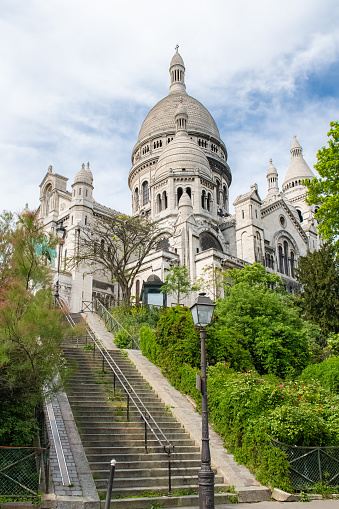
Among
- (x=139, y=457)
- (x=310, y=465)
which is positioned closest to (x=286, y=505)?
(x=310, y=465)

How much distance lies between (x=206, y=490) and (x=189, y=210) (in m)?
37.7

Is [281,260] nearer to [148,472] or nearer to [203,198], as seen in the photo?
[203,198]

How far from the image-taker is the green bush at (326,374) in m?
18.4

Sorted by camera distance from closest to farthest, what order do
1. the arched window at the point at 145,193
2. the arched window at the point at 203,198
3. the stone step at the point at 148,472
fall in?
the stone step at the point at 148,472 < the arched window at the point at 203,198 < the arched window at the point at 145,193

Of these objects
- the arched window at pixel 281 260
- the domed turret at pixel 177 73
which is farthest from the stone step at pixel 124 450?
the domed turret at pixel 177 73

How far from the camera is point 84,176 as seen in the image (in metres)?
46.2

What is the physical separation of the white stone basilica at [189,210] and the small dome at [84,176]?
0.10m

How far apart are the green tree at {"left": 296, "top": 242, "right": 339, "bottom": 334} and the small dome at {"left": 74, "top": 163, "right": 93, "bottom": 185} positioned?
24009 mm

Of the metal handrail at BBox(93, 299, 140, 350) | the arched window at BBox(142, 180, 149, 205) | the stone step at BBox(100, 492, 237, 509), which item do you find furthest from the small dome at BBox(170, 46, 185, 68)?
the stone step at BBox(100, 492, 237, 509)

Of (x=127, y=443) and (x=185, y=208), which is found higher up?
(x=185, y=208)

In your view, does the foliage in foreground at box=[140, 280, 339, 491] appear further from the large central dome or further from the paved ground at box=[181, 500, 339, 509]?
the large central dome

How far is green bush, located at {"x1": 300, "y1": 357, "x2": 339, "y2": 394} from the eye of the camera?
18391 mm

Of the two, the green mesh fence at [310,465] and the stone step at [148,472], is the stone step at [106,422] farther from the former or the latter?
the green mesh fence at [310,465]

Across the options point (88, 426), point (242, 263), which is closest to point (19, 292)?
point (88, 426)
